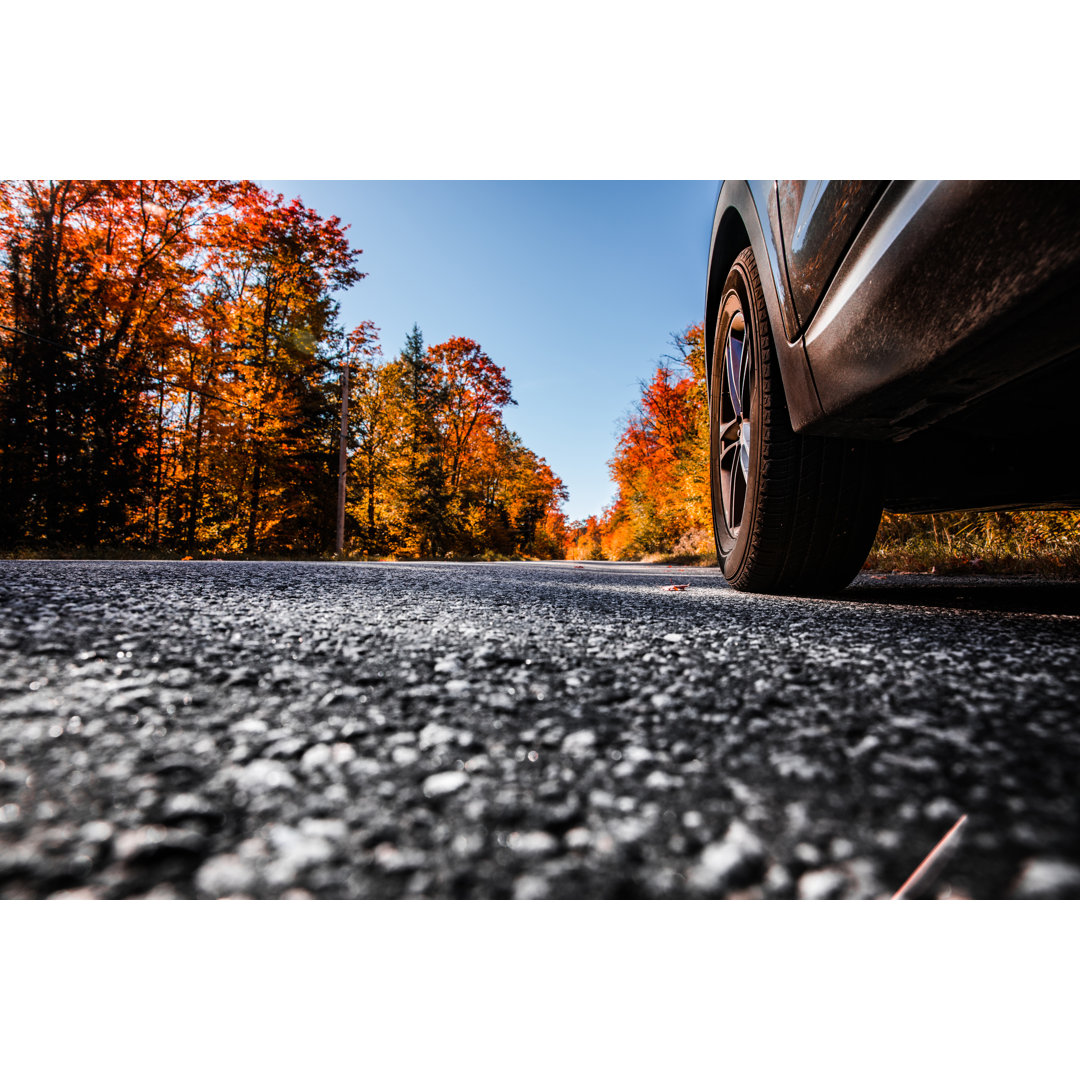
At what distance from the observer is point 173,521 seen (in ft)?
38.7

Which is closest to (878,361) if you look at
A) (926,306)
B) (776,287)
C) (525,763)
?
(926,306)

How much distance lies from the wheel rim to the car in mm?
14

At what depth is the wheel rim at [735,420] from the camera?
7.38 feet

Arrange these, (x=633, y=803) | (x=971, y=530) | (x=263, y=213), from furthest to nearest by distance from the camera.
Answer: (x=263, y=213)
(x=971, y=530)
(x=633, y=803)

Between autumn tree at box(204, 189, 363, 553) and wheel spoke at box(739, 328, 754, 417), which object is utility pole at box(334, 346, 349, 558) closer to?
autumn tree at box(204, 189, 363, 553)

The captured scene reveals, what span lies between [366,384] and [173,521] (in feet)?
23.2

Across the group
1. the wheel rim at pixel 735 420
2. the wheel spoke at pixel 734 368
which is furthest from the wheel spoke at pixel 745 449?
the wheel spoke at pixel 734 368

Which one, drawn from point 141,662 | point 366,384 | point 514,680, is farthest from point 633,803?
point 366,384

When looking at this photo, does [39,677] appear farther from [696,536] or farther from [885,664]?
[696,536]

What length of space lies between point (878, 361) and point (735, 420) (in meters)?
1.32

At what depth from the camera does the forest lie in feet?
29.5

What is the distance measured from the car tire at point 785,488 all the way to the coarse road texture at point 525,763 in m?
0.84

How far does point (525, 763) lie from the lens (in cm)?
62

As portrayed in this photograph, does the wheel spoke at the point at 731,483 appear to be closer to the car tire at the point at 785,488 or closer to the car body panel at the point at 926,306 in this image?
the car tire at the point at 785,488
